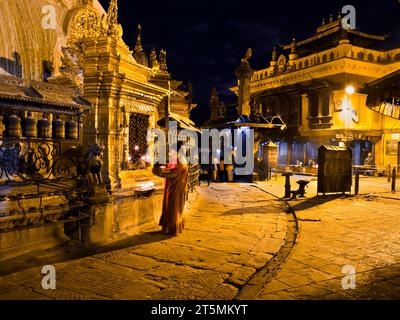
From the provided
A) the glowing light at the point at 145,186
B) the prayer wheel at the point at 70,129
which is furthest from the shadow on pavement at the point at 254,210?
the prayer wheel at the point at 70,129

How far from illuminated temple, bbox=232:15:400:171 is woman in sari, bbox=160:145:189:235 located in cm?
1763

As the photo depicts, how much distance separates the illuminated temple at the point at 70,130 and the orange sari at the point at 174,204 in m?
0.66

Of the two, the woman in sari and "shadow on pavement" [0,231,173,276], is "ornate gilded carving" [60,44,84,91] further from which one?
"shadow on pavement" [0,231,173,276]

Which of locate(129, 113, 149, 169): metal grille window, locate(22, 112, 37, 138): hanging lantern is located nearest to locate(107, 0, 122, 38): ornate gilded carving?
locate(129, 113, 149, 169): metal grille window

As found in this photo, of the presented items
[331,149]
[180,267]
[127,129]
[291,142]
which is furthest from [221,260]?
[291,142]

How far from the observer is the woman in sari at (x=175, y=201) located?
752cm

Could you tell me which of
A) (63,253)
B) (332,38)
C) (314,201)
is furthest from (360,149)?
(63,253)

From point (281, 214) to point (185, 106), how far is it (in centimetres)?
1311

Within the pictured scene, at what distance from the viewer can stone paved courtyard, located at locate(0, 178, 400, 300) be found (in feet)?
15.1

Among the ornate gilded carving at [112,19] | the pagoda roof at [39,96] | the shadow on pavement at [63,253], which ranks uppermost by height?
the ornate gilded carving at [112,19]

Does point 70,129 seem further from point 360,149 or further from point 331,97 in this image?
point 360,149

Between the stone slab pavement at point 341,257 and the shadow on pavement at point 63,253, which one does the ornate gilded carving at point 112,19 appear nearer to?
the shadow on pavement at point 63,253

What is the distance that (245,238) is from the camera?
7.53 metres
